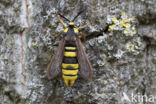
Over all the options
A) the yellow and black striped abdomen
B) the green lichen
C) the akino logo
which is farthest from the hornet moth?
the akino logo

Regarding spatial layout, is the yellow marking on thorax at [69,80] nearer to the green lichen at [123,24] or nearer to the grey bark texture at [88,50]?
the grey bark texture at [88,50]

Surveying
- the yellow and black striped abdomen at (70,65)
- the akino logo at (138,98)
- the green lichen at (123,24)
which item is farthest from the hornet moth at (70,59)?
the akino logo at (138,98)

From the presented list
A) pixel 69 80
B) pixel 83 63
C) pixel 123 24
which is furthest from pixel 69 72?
pixel 123 24

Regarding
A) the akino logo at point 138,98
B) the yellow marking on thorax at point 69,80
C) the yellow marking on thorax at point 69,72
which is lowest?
the akino logo at point 138,98

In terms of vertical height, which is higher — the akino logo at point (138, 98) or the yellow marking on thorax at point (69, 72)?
the yellow marking on thorax at point (69, 72)

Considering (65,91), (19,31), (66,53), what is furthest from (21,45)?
(65,91)

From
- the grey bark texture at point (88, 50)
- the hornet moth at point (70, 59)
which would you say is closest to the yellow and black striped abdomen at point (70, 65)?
the hornet moth at point (70, 59)
